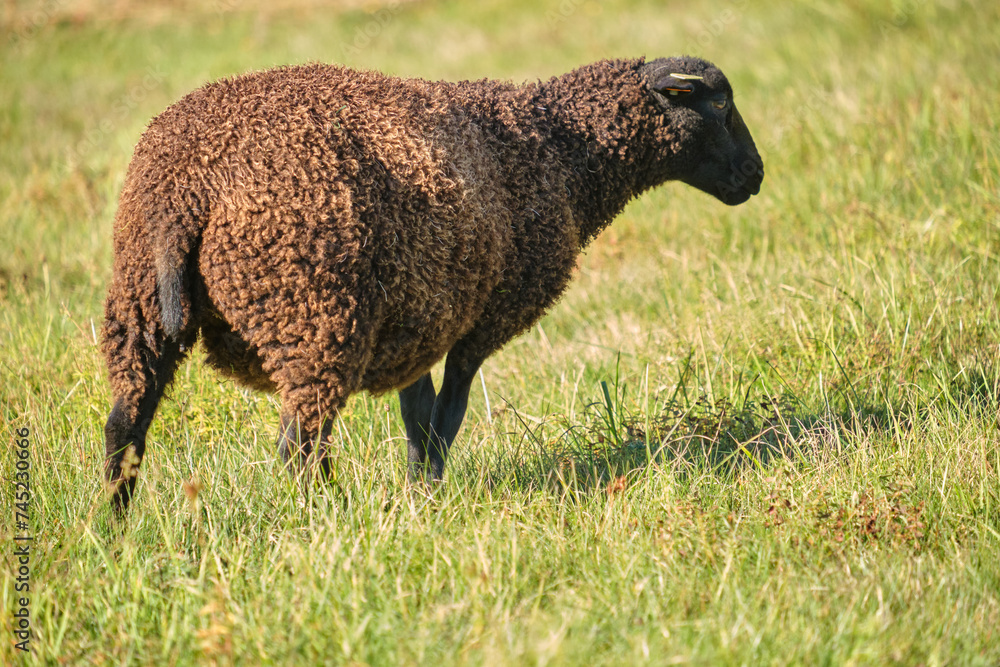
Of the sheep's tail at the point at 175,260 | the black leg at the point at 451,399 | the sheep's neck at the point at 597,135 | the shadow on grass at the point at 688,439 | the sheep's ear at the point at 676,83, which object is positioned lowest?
the shadow on grass at the point at 688,439

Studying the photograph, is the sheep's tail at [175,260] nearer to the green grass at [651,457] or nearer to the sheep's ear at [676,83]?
the green grass at [651,457]

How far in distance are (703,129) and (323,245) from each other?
240cm

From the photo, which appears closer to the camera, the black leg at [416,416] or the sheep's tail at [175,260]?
the sheep's tail at [175,260]

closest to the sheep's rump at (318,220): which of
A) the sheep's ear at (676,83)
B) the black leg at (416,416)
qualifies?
the black leg at (416,416)

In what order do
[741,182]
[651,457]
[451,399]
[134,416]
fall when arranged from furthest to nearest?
1. [741,182]
2. [451,399]
3. [651,457]
4. [134,416]

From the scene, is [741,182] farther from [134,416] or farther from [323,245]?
[134,416]

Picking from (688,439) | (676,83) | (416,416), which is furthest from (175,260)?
(676,83)

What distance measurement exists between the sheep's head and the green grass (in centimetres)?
77

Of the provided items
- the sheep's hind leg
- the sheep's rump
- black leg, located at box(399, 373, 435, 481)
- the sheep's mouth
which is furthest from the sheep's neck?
the sheep's hind leg

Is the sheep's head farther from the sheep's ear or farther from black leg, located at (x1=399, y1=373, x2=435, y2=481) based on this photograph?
black leg, located at (x1=399, y1=373, x2=435, y2=481)

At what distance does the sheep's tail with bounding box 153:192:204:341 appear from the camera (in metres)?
3.04

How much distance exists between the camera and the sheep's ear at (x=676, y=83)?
4.34 m

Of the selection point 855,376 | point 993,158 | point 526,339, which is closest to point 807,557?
point 855,376

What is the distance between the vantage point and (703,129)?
4.60 meters
